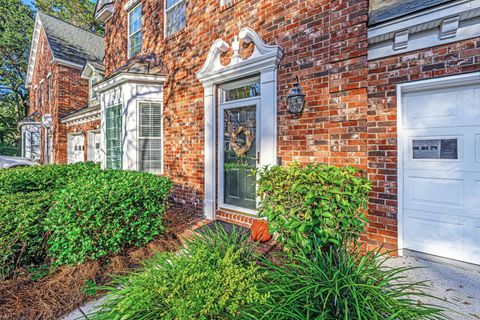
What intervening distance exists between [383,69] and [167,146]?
4.56 meters

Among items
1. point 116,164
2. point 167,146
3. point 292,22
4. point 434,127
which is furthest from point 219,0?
point 116,164

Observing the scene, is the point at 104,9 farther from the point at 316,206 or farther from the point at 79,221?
the point at 316,206

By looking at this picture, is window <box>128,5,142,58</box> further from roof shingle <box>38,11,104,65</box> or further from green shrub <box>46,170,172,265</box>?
roof shingle <box>38,11,104,65</box>

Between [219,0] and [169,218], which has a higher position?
[219,0]

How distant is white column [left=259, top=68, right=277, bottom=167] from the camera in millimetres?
3840

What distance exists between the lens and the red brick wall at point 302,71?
3.14 meters

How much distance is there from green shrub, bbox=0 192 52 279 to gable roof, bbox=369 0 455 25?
497cm

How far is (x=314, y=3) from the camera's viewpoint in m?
3.46

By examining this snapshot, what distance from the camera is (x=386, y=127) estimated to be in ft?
9.94

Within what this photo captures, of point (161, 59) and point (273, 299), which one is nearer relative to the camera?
point (273, 299)

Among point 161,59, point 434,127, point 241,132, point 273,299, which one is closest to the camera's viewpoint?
point 273,299

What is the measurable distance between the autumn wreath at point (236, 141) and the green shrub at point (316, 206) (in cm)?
155

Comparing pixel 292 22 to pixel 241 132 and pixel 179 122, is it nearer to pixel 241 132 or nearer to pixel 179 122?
pixel 241 132

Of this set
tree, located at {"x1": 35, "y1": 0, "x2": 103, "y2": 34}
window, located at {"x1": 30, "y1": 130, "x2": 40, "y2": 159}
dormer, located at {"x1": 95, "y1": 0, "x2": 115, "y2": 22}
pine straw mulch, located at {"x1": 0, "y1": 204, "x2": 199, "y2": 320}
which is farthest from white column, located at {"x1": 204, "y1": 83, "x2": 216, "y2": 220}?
tree, located at {"x1": 35, "y1": 0, "x2": 103, "y2": 34}
